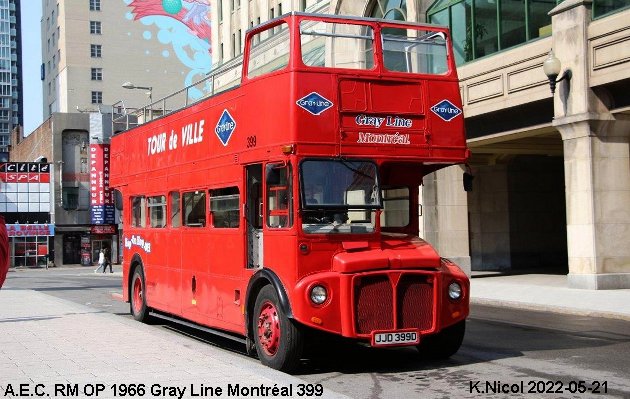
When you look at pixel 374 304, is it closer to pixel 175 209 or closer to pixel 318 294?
pixel 318 294

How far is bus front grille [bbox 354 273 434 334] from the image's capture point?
10227mm

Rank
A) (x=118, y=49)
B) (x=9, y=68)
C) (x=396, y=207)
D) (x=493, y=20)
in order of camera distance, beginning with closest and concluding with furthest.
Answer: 1. (x=396, y=207)
2. (x=493, y=20)
3. (x=118, y=49)
4. (x=9, y=68)

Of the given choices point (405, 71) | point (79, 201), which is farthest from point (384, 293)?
point (79, 201)

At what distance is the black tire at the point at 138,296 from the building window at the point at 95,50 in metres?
80.4

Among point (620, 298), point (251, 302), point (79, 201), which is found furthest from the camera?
point (79, 201)

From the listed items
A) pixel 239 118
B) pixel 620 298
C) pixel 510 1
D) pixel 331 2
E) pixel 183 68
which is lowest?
pixel 620 298

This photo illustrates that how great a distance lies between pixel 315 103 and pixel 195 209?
417 centimetres

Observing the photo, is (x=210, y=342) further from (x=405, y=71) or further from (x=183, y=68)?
(x=183, y=68)

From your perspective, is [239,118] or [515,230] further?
[515,230]

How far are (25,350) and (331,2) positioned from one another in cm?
2833

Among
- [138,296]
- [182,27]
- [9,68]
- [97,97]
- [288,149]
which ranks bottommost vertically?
[138,296]

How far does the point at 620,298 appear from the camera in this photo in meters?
20.9

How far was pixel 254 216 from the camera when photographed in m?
11.9

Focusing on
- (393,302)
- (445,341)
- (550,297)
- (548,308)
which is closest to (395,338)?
(393,302)
